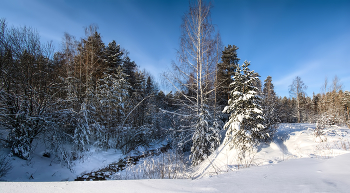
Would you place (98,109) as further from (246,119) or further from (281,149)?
(281,149)

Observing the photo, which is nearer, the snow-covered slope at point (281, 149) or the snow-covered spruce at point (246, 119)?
the snow-covered slope at point (281, 149)

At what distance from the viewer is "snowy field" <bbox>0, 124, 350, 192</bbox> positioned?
1.71 meters

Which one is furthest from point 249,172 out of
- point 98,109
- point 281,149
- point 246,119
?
point 98,109

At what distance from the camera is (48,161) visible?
6000mm

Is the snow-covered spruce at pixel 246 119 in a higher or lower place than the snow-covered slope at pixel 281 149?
higher

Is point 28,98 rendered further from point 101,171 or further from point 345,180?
point 345,180

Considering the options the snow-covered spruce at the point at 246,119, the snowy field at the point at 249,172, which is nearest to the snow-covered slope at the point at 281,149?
the snowy field at the point at 249,172

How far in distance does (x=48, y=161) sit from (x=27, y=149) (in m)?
1.00

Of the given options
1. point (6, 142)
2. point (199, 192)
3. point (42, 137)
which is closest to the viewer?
point (199, 192)

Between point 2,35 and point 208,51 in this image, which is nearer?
point 2,35

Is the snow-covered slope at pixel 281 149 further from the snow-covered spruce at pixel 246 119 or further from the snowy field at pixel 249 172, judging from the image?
the snow-covered spruce at pixel 246 119

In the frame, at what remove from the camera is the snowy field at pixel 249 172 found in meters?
1.71

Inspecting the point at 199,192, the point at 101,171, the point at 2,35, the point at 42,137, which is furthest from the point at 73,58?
the point at 199,192

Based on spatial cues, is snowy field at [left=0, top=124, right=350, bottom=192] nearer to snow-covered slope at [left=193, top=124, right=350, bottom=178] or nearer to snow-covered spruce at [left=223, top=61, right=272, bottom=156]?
snow-covered slope at [left=193, top=124, right=350, bottom=178]
